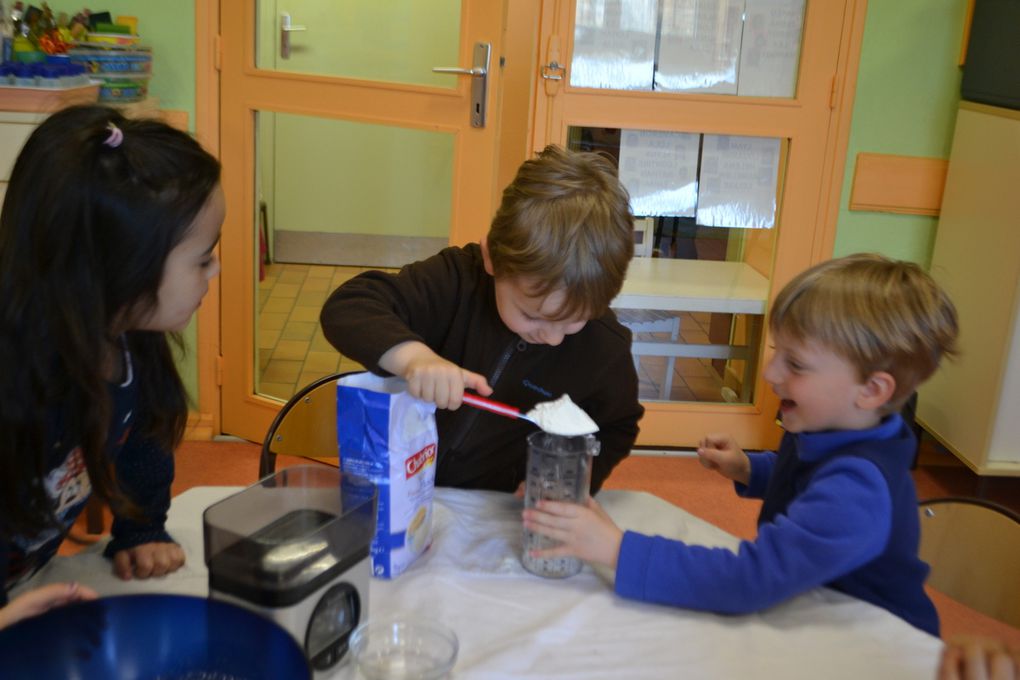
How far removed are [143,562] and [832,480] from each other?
2.45 feet

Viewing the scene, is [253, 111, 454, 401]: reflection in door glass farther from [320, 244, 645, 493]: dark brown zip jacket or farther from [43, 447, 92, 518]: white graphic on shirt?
[43, 447, 92, 518]: white graphic on shirt

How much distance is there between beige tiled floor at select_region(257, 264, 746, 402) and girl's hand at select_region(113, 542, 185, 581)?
1963mm

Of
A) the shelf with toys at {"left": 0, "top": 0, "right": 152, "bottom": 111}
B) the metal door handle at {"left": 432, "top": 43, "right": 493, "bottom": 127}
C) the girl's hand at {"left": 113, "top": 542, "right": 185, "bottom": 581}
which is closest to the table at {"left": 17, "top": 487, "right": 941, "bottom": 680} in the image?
the girl's hand at {"left": 113, "top": 542, "right": 185, "bottom": 581}

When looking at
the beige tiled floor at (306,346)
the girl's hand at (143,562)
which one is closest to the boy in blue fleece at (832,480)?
the girl's hand at (143,562)

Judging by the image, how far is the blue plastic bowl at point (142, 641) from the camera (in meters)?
0.74

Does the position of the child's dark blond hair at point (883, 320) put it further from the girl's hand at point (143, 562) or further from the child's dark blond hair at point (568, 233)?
the girl's hand at point (143, 562)

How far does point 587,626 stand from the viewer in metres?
0.99

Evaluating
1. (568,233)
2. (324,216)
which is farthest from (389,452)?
(324,216)

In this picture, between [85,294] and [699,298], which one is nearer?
[85,294]

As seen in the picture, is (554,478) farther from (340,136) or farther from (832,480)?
(340,136)

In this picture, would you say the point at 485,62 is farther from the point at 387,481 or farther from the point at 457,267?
the point at 387,481

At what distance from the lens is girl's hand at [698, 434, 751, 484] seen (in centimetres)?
134

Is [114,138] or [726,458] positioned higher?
[114,138]

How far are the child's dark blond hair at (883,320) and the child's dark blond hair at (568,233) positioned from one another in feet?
0.84
